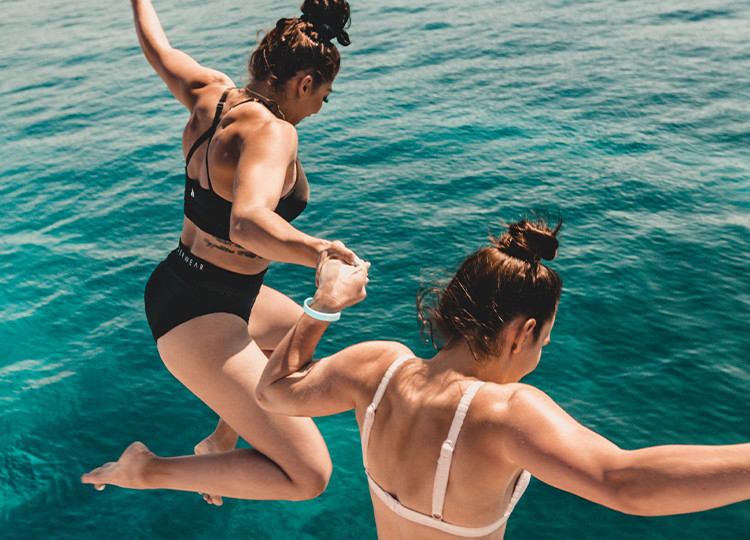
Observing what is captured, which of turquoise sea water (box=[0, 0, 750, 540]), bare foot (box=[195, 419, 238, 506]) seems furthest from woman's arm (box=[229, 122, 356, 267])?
turquoise sea water (box=[0, 0, 750, 540])

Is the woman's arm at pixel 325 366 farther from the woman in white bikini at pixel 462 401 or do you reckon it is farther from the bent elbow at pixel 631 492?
the bent elbow at pixel 631 492

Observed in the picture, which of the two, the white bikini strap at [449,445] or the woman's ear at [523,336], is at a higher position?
the woman's ear at [523,336]

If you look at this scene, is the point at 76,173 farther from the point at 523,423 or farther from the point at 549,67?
the point at 523,423

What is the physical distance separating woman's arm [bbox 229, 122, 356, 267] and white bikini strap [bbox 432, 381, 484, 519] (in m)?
0.65

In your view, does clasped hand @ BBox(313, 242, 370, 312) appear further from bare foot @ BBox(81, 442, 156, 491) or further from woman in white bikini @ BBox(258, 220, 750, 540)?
bare foot @ BBox(81, 442, 156, 491)

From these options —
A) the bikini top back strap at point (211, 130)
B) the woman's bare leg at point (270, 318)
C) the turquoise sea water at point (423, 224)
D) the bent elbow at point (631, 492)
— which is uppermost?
the bikini top back strap at point (211, 130)

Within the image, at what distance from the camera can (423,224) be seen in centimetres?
916

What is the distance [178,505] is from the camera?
534 centimetres

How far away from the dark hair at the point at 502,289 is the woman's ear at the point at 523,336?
3 centimetres

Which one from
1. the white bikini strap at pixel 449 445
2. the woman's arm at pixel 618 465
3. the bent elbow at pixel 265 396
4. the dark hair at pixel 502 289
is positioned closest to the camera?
the woman's arm at pixel 618 465

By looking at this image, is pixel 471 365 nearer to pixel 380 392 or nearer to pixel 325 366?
pixel 380 392

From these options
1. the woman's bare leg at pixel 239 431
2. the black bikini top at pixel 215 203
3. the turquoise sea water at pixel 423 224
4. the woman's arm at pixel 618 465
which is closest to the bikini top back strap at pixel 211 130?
the black bikini top at pixel 215 203

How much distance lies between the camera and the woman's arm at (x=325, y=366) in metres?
2.47

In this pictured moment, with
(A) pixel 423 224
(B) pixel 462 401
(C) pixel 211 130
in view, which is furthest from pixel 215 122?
(A) pixel 423 224
